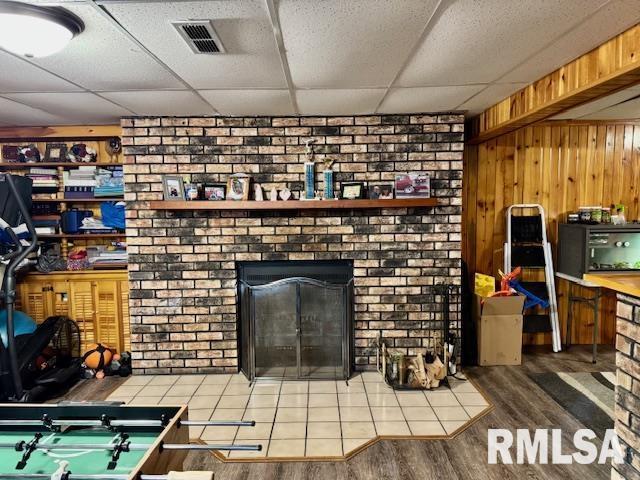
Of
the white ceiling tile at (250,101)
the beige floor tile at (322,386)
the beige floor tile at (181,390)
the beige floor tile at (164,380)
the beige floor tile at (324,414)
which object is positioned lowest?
the beige floor tile at (324,414)

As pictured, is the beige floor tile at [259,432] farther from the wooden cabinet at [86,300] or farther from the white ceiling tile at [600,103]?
the white ceiling tile at [600,103]

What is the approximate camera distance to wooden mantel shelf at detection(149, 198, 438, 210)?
340 centimetres

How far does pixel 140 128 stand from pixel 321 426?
2851mm

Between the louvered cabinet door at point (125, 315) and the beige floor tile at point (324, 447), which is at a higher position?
the louvered cabinet door at point (125, 315)

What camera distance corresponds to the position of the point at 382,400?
3180 mm

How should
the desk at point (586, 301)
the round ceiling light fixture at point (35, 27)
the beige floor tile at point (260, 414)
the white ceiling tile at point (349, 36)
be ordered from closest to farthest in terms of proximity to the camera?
the round ceiling light fixture at point (35, 27) → the white ceiling tile at point (349, 36) → the beige floor tile at point (260, 414) → the desk at point (586, 301)

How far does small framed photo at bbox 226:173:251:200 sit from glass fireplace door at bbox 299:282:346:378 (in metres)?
0.92

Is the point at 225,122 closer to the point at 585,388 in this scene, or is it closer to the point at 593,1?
the point at 593,1

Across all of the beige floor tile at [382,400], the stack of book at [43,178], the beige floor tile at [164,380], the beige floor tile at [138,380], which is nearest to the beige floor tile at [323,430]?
the beige floor tile at [382,400]

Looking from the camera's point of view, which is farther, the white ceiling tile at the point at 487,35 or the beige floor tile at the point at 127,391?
the beige floor tile at the point at 127,391

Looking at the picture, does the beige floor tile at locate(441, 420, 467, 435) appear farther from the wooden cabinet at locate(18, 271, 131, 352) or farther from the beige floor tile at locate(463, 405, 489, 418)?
the wooden cabinet at locate(18, 271, 131, 352)

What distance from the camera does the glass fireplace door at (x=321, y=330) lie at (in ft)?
11.7

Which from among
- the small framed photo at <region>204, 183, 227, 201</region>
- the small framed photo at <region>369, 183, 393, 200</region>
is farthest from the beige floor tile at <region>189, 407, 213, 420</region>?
the small framed photo at <region>369, 183, 393, 200</region>

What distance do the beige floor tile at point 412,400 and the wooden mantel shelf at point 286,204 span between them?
153cm
